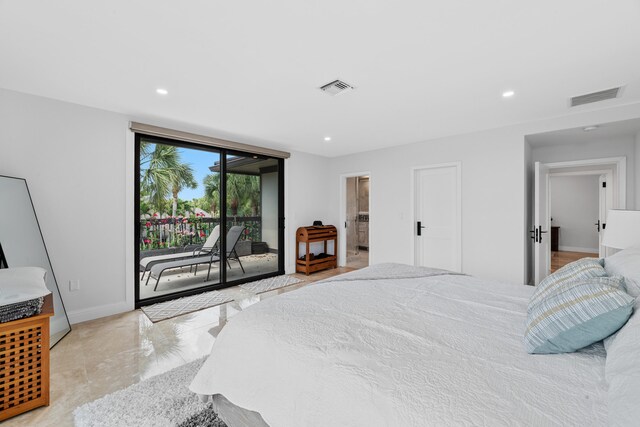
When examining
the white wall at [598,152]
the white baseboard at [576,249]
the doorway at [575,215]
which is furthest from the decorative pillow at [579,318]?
the white baseboard at [576,249]

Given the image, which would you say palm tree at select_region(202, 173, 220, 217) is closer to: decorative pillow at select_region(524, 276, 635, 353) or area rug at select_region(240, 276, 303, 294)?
area rug at select_region(240, 276, 303, 294)

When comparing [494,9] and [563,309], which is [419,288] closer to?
[563,309]

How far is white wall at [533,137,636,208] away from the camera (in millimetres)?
3539

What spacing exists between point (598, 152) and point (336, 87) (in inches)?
151

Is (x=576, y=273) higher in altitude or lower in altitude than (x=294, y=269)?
higher

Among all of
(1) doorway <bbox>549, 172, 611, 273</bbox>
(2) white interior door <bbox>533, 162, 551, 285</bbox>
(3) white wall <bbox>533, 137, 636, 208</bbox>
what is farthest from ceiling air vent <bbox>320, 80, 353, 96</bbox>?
(1) doorway <bbox>549, 172, 611, 273</bbox>

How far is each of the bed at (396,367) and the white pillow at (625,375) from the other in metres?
0.03

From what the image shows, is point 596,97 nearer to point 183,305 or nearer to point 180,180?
point 180,180

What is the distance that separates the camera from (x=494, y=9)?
1.60 meters

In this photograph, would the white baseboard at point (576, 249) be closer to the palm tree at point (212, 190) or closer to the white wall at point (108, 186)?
the white wall at point (108, 186)

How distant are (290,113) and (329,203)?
9.47 feet

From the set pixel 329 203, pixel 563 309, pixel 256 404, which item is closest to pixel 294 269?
pixel 329 203

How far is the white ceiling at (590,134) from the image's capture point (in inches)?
127

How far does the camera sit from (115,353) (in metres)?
2.38
